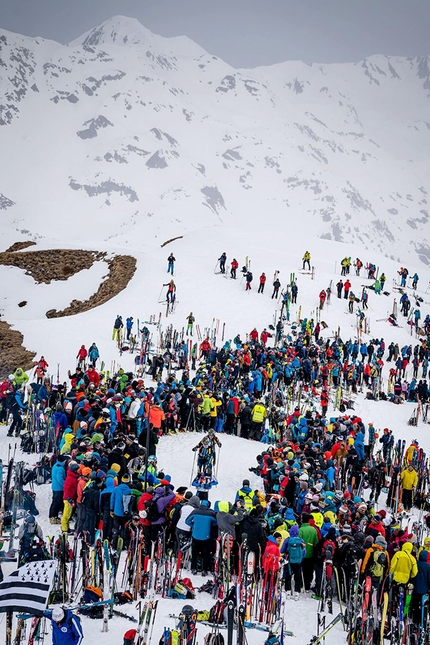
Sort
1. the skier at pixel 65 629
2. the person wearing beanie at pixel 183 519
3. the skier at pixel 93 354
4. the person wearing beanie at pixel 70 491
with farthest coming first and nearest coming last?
the skier at pixel 93 354 → the person wearing beanie at pixel 70 491 → the person wearing beanie at pixel 183 519 → the skier at pixel 65 629

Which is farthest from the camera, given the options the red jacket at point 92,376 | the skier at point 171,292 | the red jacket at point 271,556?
the skier at point 171,292

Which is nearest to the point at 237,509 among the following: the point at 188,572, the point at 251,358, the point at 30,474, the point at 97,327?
the point at 188,572

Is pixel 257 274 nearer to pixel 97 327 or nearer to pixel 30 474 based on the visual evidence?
pixel 97 327

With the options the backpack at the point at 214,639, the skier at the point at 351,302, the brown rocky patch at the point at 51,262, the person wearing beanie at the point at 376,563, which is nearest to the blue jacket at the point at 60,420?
the person wearing beanie at the point at 376,563

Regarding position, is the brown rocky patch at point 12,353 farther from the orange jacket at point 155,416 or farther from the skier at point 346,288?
the skier at point 346,288

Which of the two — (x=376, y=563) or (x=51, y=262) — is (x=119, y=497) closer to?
(x=376, y=563)

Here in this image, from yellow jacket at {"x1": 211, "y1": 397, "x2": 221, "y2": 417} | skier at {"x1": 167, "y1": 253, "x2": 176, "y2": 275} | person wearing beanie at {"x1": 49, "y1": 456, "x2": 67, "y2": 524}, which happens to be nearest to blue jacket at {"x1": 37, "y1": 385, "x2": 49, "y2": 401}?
yellow jacket at {"x1": 211, "y1": 397, "x2": 221, "y2": 417}
